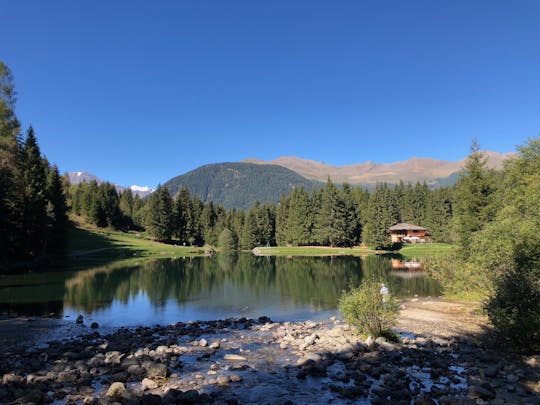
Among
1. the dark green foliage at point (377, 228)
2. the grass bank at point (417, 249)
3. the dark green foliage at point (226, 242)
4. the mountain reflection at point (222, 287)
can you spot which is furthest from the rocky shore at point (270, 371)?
the dark green foliage at point (226, 242)

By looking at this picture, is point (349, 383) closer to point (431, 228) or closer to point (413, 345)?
point (413, 345)

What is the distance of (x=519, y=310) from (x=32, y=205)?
52.8 m

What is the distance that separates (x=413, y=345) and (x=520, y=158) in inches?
969

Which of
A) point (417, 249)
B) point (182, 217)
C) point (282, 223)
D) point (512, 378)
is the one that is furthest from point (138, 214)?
point (512, 378)

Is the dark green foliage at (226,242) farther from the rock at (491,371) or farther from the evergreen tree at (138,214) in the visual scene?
the rock at (491,371)

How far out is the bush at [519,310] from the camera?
12.9 metres

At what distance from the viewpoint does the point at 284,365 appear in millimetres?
13023

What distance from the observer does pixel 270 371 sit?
40.5 ft

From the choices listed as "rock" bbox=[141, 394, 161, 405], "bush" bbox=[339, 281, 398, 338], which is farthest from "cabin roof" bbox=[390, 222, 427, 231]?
"rock" bbox=[141, 394, 161, 405]

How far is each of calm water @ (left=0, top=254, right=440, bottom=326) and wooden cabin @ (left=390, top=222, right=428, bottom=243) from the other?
166 ft

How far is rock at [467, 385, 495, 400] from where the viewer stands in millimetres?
9484

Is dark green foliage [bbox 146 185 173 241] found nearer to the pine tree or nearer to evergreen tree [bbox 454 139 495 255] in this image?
the pine tree

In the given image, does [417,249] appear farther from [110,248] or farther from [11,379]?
[11,379]

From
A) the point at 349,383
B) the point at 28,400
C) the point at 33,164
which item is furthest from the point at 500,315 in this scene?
the point at 33,164
